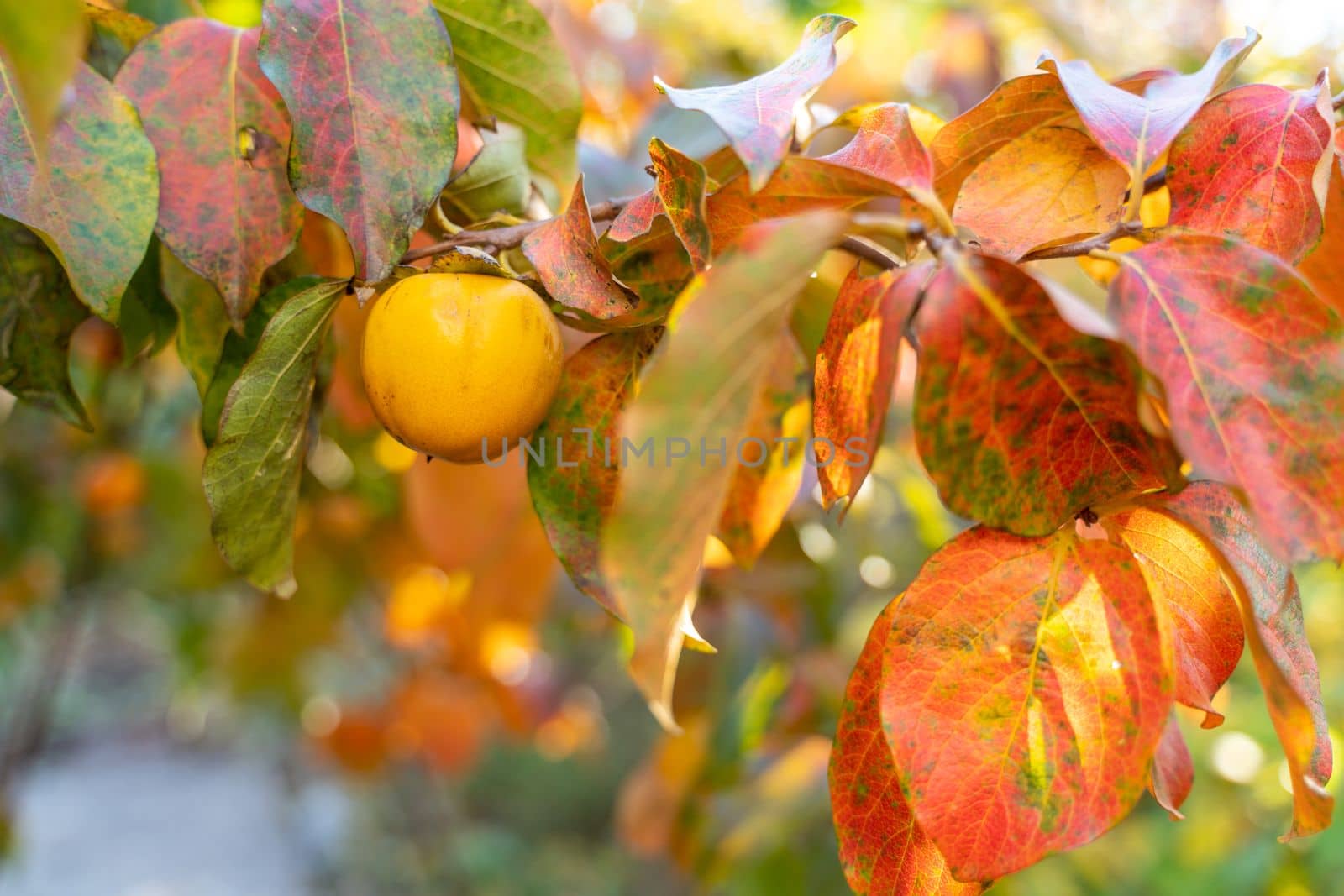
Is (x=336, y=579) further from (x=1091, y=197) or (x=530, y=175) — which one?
(x=1091, y=197)

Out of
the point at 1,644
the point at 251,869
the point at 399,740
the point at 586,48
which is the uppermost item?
the point at 586,48

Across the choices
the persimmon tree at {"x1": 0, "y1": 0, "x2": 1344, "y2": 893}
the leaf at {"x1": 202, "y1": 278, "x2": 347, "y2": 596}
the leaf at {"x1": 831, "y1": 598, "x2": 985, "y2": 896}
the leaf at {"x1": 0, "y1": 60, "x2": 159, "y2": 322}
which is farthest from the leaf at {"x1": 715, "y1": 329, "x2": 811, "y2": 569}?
the leaf at {"x1": 0, "y1": 60, "x2": 159, "y2": 322}

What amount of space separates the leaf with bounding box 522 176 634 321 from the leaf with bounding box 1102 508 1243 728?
26 centimetres

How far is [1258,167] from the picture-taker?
1.62ft

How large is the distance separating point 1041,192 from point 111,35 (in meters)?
0.57

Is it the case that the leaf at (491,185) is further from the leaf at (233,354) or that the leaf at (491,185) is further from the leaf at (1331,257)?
the leaf at (1331,257)

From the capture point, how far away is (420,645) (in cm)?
226

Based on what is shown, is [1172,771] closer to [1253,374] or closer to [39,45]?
[1253,374]

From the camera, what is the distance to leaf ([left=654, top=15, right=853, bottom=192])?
0.42 m

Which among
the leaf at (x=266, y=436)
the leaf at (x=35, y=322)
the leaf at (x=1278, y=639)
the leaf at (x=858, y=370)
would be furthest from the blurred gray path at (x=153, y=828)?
the leaf at (x=1278, y=639)

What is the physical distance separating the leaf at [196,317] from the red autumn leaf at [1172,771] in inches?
21.4

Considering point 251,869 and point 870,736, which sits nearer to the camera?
point 870,736

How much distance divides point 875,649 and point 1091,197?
0.86 feet

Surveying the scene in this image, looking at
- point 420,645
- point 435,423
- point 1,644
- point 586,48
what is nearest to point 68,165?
point 435,423
